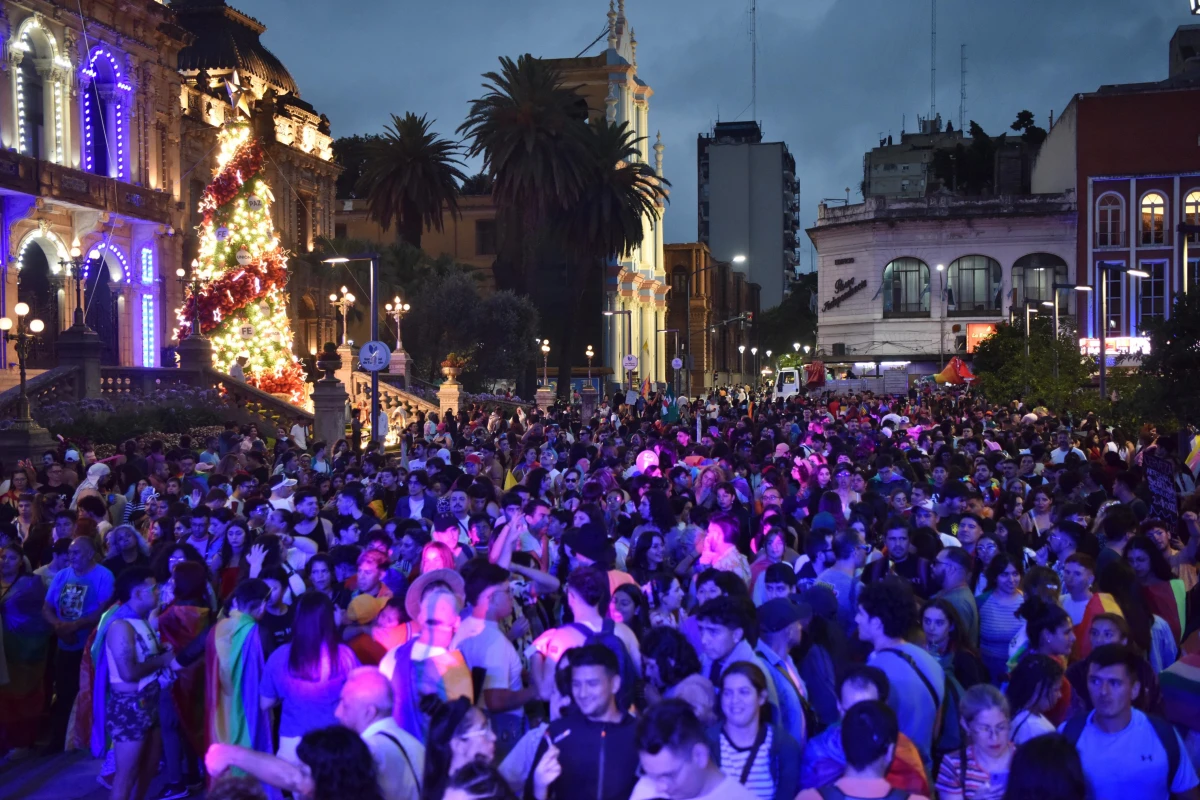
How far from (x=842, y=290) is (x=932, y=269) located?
17.6ft

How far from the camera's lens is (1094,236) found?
70.2 metres

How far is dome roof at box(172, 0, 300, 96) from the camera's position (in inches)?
1914

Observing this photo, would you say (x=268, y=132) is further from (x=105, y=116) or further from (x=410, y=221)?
(x=105, y=116)

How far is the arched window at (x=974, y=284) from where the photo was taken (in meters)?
73.2

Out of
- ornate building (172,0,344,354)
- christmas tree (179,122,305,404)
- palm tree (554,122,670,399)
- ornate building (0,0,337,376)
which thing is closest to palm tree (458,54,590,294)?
palm tree (554,122,670,399)

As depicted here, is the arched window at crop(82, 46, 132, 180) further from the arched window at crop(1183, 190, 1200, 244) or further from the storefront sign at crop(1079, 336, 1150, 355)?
the arched window at crop(1183, 190, 1200, 244)

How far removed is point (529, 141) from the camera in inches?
1964

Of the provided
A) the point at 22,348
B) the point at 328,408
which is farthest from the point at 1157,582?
the point at 328,408

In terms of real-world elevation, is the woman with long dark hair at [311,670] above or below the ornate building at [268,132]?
below

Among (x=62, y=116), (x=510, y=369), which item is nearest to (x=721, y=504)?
(x=62, y=116)

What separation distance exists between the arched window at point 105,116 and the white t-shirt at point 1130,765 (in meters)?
35.6

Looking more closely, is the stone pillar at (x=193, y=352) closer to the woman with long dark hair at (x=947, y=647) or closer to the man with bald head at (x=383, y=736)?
the woman with long dark hair at (x=947, y=647)

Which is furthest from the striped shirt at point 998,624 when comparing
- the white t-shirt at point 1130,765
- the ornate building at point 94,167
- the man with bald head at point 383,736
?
the ornate building at point 94,167

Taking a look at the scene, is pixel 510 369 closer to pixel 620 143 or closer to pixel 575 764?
pixel 620 143
